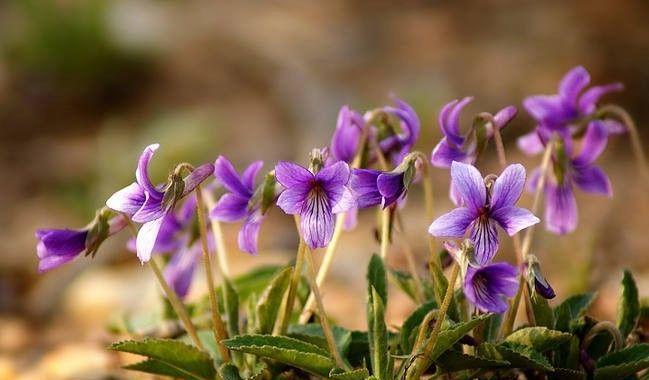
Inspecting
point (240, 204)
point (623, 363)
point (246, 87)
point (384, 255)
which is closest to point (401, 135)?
point (384, 255)

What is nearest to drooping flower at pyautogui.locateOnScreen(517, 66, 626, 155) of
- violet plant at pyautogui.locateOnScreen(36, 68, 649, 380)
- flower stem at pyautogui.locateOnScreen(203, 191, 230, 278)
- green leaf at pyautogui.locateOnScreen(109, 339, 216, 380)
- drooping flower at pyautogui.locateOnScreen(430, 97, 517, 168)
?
violet plant at pyautogui.locateOnScreen(36, 68, 649, 380)

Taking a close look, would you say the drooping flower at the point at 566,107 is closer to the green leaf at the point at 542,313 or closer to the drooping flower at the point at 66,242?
the green leaf at the point at 542,313

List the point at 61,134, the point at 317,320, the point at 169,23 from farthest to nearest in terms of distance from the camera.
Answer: the point at 169,23 → the point at 61,134 → the point at 317,320

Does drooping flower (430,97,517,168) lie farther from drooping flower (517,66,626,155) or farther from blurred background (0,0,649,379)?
blurred background (0,0,649,379)

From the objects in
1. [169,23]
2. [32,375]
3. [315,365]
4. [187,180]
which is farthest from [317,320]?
[169,23]

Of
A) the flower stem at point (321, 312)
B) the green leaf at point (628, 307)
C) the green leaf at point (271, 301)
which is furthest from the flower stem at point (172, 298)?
the green leaf at point (628, 307)

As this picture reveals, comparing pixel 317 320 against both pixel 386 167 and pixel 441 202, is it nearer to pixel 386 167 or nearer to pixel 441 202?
pixel 386 167
